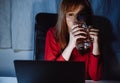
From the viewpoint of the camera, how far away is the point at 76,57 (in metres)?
2.05

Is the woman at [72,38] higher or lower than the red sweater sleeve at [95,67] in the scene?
higher

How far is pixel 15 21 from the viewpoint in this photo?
6.91 ft

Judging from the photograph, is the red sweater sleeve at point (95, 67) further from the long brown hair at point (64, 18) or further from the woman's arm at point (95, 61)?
the long brown hair at point (64, 18)

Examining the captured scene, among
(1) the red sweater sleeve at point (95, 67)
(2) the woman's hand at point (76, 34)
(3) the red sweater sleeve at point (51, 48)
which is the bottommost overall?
(1) the red sweater sleeve at point (95, 67)

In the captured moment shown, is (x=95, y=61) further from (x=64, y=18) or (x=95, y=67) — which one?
(x=64, y=18)

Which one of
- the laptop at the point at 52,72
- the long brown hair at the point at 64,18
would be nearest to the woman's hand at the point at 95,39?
the long brown hair at the point at 64,18

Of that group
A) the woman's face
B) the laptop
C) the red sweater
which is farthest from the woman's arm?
the laptop

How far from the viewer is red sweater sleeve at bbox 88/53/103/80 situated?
2.03m

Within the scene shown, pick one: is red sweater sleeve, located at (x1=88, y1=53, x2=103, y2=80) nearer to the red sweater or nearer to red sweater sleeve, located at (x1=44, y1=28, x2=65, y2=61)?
the red sweater

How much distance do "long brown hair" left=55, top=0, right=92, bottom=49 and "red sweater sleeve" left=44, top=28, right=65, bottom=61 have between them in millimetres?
39

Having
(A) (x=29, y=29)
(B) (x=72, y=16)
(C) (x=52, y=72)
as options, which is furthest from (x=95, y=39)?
(C) (x=52, y=72)

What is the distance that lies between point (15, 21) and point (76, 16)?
0.48 meters

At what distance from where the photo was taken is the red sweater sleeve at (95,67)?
203 cm

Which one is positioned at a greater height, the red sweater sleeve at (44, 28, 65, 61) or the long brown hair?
the long brown hair
